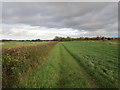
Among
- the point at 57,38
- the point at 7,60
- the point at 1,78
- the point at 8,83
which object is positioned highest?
the point at 57,38

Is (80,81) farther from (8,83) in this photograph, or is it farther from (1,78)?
(1,78)

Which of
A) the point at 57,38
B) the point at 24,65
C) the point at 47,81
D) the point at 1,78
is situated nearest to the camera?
the point at 1,78

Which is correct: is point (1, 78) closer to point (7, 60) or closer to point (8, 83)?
point (8, 83)

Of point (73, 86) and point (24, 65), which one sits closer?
point (73, 86)

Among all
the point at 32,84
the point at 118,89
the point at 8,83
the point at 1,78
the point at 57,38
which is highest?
the point at 57,38

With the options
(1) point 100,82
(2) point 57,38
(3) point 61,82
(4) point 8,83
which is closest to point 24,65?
(4) point 8,83

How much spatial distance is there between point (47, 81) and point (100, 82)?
125 inches

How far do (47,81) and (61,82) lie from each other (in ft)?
2.74

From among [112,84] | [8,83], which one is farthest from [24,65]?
[112,84]

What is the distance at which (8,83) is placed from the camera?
338 centimetres

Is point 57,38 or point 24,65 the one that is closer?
point 24,65

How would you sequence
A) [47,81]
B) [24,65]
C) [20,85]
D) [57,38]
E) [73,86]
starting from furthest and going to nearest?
[57,38] → [24,65] → [47,81] → [73,86] → [20,85]

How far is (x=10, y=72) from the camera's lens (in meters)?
3.66

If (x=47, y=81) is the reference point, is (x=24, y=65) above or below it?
above
